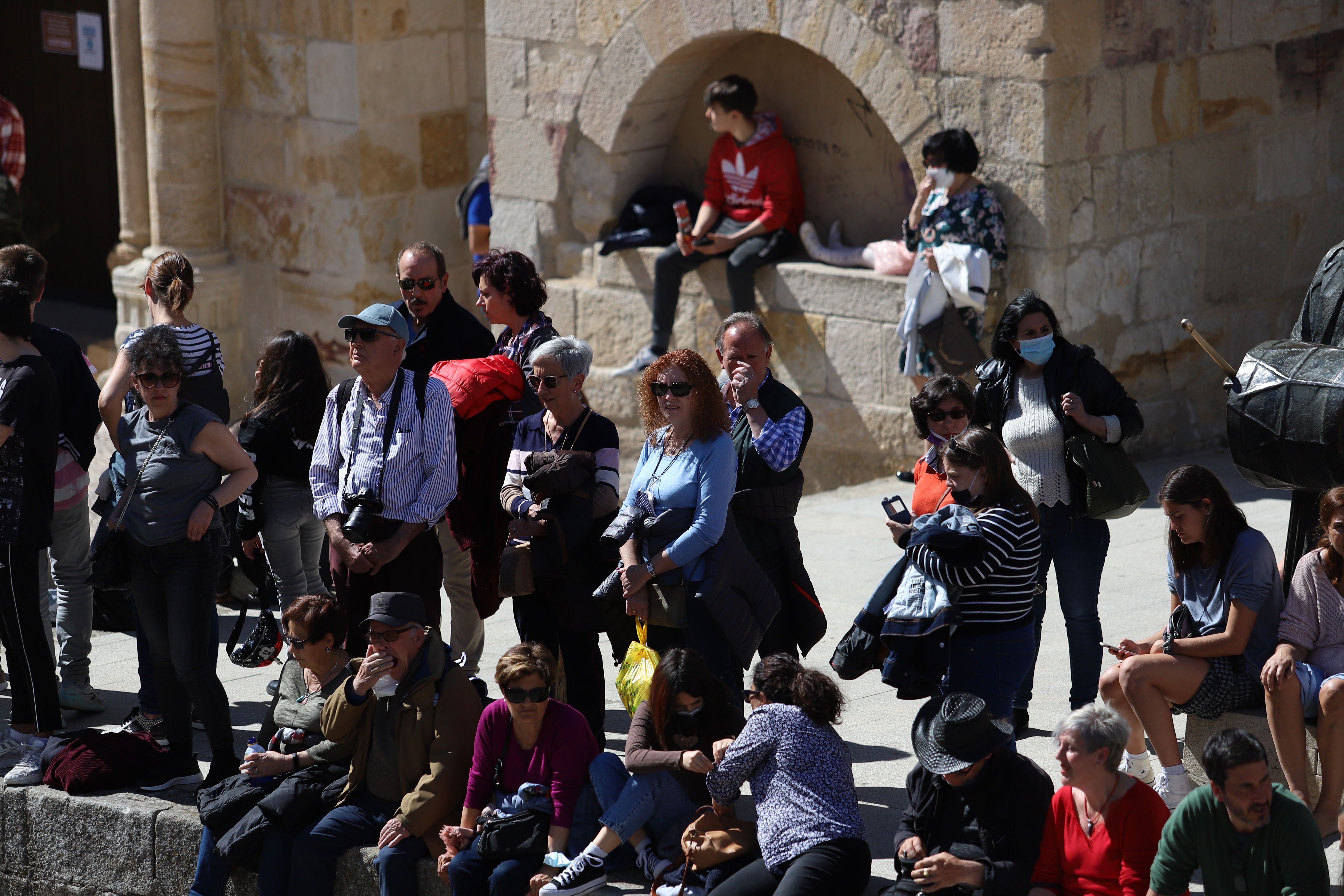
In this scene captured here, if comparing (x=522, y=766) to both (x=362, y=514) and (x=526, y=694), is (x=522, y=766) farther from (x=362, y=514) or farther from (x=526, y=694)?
(x=362, y=514)

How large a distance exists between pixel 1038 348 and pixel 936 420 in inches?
17.3

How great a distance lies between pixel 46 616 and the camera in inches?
261

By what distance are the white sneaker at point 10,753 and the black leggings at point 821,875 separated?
2.92 meters

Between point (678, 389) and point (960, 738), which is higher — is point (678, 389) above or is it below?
above

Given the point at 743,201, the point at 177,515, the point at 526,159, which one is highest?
the point at 526,159

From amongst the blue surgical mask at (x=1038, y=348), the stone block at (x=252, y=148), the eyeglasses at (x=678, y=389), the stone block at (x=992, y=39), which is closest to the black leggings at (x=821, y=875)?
the eyeglasses at (x=678, y=389)

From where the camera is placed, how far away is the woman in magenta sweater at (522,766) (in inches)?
207

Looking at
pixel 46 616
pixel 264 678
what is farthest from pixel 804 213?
pixel 46 616

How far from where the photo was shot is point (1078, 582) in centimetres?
603

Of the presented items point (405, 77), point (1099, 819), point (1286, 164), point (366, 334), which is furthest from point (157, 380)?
point (405, 77)

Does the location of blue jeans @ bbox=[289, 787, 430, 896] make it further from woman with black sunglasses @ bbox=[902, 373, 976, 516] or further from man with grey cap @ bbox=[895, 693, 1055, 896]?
woman with black sunglasses @ bbox=[902, 373, 976, 516]

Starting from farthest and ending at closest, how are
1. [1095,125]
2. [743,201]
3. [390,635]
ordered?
[743,201], [1095,125], [390,635]

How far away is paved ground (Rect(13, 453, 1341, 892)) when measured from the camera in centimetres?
595

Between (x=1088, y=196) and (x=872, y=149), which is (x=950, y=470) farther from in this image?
(x=872, y=149)
